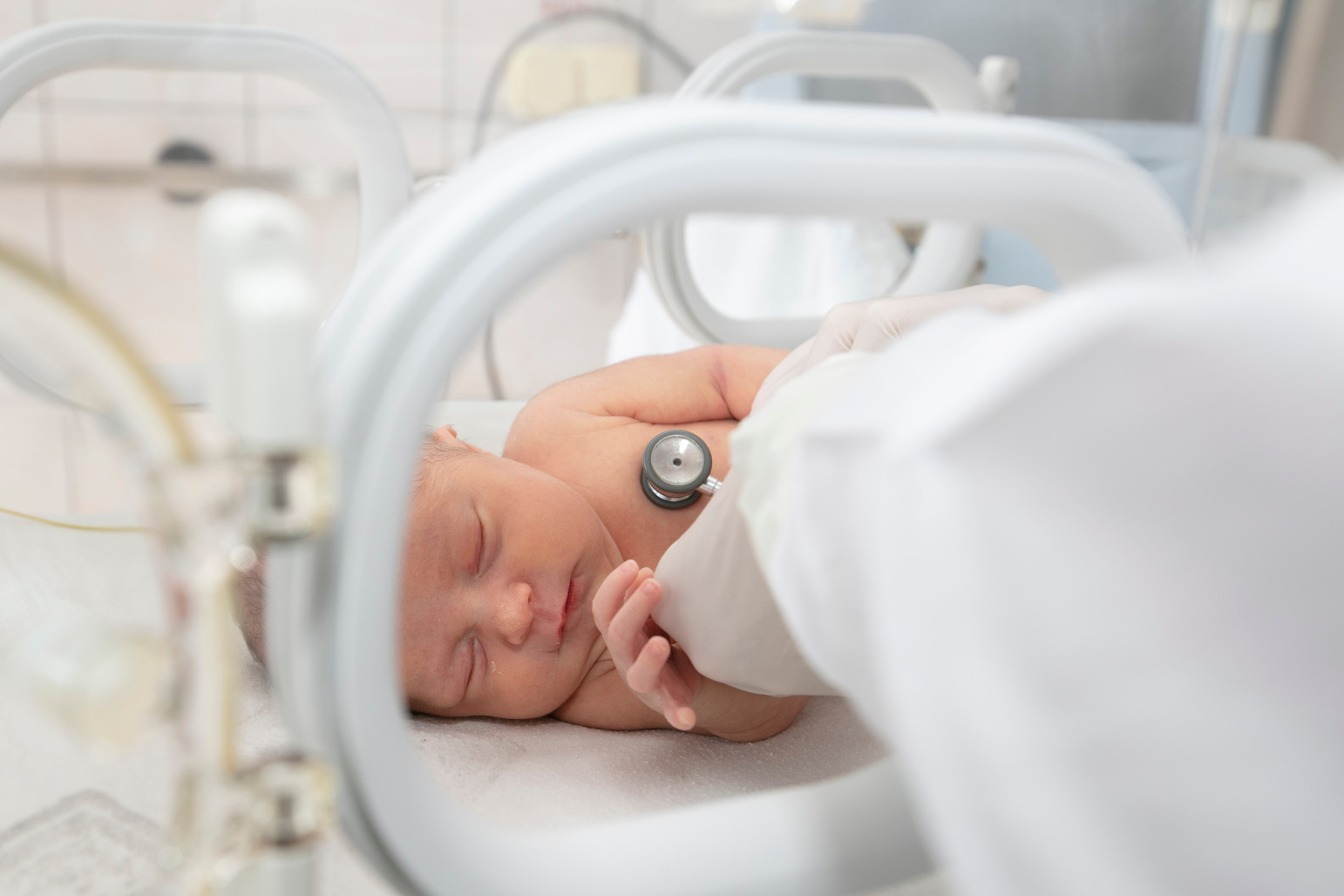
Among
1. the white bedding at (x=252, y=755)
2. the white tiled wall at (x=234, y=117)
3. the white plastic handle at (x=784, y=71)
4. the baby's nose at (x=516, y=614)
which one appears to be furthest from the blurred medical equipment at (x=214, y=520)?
the white tiled wall at (x=234, y=117)

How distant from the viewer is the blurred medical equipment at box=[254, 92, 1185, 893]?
255mm

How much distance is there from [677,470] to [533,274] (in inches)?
19.2

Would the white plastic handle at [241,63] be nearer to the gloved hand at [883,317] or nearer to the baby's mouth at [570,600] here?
the baby's mouth at [570,600]

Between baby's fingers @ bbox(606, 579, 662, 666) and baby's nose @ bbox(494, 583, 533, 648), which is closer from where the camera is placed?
baby's fingers @ bbox(606, 579, 662, 666)

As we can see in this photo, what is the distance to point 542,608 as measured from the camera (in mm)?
669

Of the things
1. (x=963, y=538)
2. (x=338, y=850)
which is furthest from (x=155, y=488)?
(x=338, y=850)

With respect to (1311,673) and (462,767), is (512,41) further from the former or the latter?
(1311,673)

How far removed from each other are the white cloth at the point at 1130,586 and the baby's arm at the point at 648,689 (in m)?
0.29

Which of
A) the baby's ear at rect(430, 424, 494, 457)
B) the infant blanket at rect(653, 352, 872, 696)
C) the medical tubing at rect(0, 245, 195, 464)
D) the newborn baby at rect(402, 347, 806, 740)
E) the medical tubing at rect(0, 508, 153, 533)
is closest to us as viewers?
the medical tubing at rect(0, 245, 195, 464)

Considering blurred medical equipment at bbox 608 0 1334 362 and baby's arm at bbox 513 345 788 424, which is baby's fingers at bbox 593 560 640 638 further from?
blurred medical equipment at bbox 608 0 1334 362

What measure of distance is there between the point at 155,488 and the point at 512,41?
1.71m

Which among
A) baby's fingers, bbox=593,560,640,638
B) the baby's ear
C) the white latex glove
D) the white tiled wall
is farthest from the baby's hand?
the white tiled wall

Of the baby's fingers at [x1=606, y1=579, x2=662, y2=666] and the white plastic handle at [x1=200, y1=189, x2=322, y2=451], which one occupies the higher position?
the white plastic handle at [x1=200, y1=189, x2=322, y2=451]

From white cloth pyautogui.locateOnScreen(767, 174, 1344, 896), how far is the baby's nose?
43 cm
